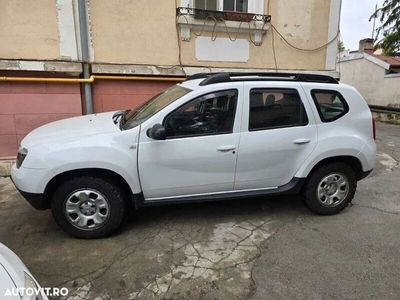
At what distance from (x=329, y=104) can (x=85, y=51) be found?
4.26 meters

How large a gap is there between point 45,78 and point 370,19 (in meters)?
17.5

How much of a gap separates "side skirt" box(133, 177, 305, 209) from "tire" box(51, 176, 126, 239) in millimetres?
210

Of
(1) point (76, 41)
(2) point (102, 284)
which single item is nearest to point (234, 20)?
(1) point (76, 41)

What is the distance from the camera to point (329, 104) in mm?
3939

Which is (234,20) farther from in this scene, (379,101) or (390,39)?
(390,39)

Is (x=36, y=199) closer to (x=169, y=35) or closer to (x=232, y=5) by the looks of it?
(x=169, y=35)

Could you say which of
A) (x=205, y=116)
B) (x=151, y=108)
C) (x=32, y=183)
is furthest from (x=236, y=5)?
(x=32, y=183)

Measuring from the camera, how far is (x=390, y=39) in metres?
16.8

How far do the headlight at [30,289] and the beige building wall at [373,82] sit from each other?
655 inches

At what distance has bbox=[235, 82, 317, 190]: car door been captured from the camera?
143 inches

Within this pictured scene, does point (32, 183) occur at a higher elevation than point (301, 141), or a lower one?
lower

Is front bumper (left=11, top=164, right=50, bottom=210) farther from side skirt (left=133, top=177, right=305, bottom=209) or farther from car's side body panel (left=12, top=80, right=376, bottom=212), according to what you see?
side skirt (left=133, top=177, right=305, bottom=209)

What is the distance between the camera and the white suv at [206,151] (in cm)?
329

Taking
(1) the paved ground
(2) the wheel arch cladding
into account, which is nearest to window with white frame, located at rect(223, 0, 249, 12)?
(1) the paved ground
